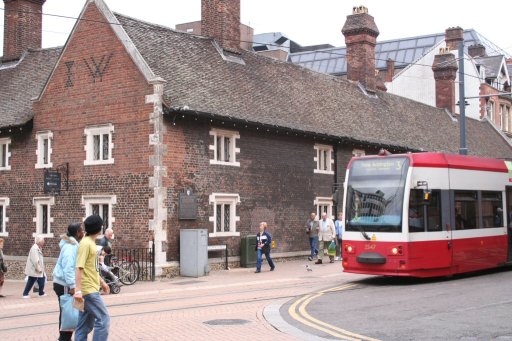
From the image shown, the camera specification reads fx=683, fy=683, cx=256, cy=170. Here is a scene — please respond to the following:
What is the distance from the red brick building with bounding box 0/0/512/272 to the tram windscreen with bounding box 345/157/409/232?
2.10m

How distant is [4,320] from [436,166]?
10766 mm

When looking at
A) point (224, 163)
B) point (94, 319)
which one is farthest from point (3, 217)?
point (94, 319)

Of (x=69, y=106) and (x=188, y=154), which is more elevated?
(x=69, y=106)

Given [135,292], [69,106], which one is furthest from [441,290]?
[69,106]

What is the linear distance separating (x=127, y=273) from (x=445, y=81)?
117 ft

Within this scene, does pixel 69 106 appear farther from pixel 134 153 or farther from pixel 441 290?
pixel 441 290

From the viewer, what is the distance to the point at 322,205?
29.2 meters

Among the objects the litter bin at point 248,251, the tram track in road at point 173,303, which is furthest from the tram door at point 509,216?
the litter bin at point 248,251

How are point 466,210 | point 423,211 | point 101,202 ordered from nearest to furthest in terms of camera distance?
point 423,211
point 466,210
point 101,202

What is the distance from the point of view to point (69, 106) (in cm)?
2502

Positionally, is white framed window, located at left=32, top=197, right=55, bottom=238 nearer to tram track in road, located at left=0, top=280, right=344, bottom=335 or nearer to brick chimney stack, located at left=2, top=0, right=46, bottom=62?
tram track in road, located at left=0, top=280, right=344, bottom=335

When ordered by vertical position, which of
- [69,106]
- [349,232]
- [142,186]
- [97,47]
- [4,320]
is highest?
[97,47]

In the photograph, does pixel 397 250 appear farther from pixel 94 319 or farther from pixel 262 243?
pixel 94 319

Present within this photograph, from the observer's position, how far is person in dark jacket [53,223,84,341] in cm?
953
